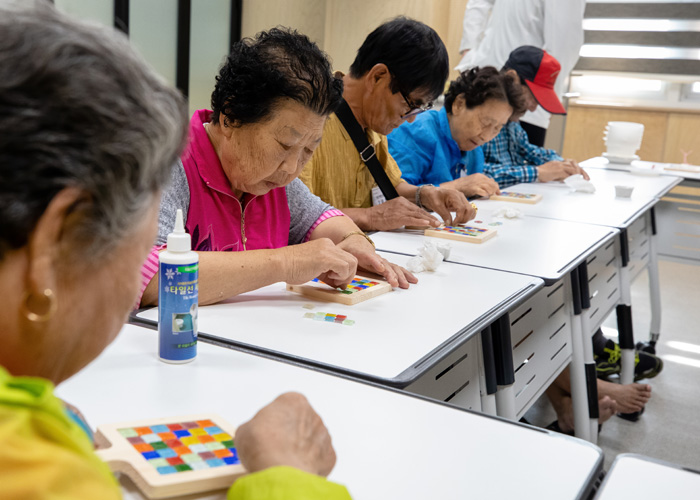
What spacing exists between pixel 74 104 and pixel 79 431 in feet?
0.71

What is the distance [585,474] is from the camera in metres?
0.88

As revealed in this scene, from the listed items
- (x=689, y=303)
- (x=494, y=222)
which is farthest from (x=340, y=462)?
(x=689, y=303)

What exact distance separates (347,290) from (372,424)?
0.60 m

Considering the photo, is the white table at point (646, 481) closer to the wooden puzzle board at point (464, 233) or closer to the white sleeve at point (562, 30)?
the wooden puzzle board at point (464, 233)

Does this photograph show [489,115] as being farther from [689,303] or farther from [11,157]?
[11,157]

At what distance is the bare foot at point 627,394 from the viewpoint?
273cm

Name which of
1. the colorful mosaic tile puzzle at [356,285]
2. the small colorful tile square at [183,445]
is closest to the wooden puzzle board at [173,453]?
the small colorful tile square at [183,445]

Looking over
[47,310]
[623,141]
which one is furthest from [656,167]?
[47,310]

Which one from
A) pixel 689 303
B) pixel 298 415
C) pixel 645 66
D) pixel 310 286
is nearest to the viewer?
pixel 298 415

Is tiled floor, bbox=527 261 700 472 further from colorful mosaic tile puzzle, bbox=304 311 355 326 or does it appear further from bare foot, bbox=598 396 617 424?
colorful mosaic tile puzzle, bbox=304 311 355 326

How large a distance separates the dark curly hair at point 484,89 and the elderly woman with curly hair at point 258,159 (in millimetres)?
1443

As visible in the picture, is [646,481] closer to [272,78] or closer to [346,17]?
[272,78]

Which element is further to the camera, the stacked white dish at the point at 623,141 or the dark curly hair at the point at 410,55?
the stacked white dish at the point at 623,141

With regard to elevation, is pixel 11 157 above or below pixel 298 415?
above
